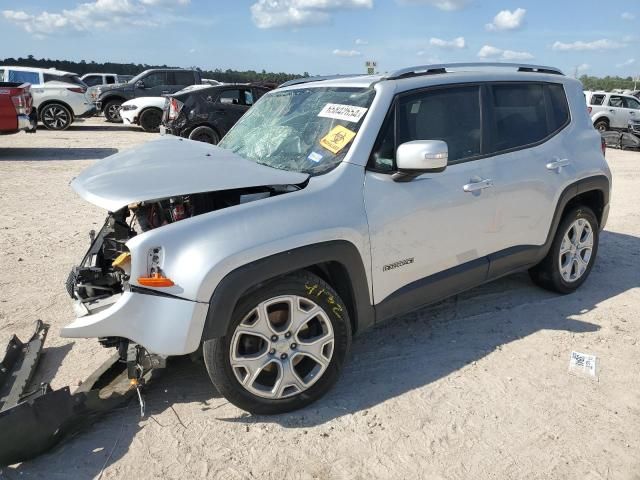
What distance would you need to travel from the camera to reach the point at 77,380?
3352 mm

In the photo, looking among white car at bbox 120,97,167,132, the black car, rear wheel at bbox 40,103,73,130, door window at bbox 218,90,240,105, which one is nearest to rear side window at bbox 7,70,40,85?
rear wheel at bbox 40,103,73,130

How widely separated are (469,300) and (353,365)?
1.49m

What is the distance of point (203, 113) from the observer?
11984 millimetres

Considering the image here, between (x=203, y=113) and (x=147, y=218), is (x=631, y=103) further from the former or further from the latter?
(x=147, y=218)

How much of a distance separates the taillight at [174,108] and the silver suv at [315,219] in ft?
26.6

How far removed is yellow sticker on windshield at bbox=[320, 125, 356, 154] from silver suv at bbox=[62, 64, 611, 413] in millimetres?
12

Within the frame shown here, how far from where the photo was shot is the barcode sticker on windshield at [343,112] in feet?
10.9

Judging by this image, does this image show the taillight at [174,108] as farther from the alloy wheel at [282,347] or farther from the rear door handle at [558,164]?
the alloy wheel at [282,347]

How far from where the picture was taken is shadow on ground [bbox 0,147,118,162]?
12.2m

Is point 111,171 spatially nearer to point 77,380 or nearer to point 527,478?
point 77,380

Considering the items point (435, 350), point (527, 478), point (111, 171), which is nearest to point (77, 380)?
point (111, 171)

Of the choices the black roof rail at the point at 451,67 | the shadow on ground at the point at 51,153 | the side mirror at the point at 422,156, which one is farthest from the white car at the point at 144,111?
the side mirror at the point at 422,156

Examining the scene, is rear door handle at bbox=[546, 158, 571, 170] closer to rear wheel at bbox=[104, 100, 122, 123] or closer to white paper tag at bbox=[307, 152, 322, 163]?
white paper tag at bbox=[307, 152, 322, 163]

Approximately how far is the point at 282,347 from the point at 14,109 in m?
11.1
